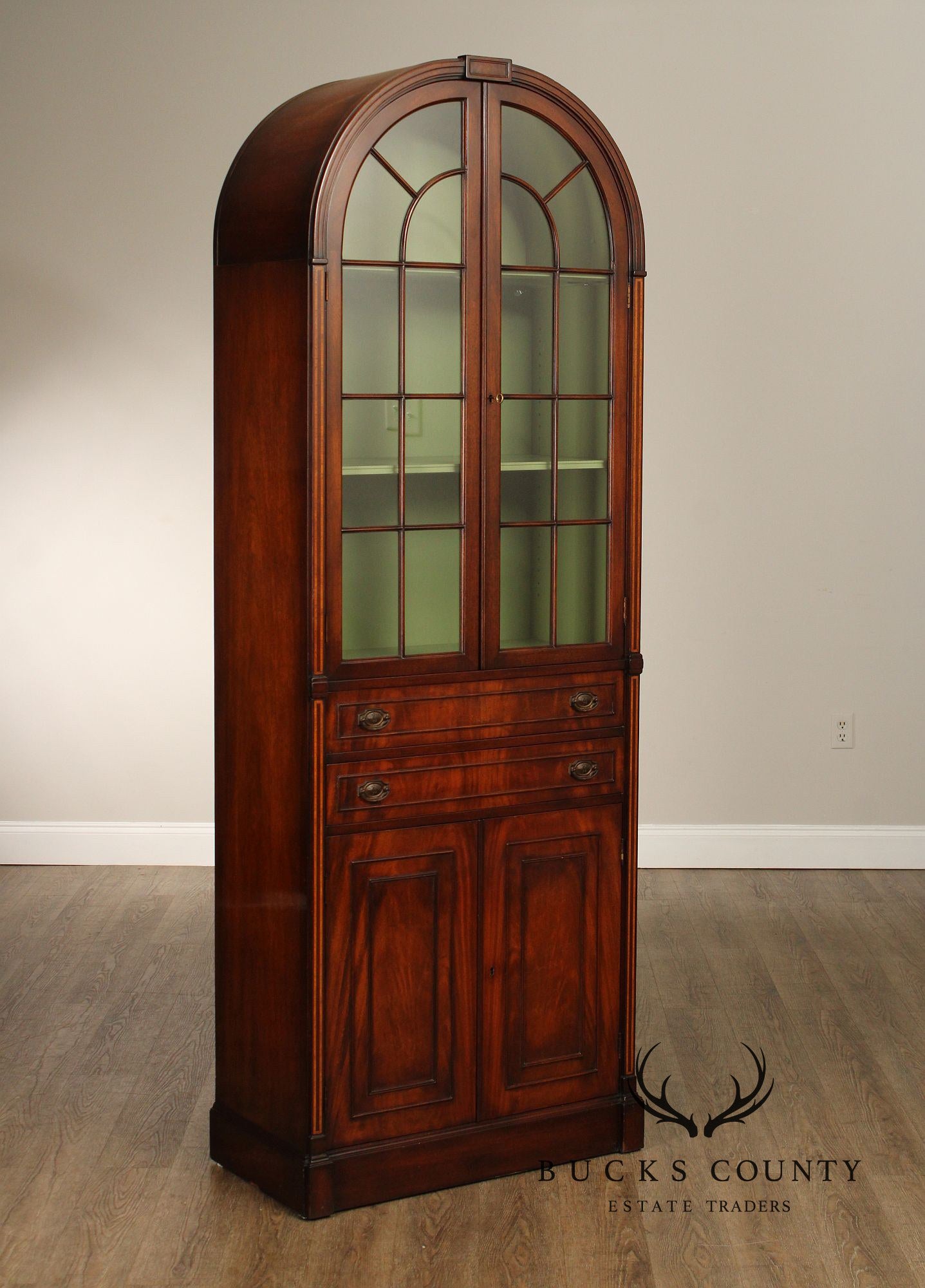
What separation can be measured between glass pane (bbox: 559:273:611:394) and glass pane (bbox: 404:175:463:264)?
236 millimetres

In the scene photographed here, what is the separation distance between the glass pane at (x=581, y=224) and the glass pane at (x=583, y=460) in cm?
27

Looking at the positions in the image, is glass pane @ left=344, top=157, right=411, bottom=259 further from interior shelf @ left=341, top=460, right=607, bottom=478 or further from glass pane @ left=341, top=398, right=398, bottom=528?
interior shelf @ left=341, top=460, right=607, bottom=478

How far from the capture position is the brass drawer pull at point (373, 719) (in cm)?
243

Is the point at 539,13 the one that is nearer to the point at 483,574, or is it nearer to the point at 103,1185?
the point at 483,574

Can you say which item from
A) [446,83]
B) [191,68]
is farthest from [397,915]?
[191,68]

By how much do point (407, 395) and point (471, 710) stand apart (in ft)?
1.98

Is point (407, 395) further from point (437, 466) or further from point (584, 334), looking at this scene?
point (584, 334)

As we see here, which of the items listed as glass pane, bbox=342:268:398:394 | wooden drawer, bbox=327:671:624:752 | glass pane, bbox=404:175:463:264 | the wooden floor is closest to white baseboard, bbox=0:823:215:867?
the wooden floor

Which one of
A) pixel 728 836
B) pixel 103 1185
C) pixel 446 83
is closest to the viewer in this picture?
pixel 446 83

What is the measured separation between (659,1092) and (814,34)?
3434mm

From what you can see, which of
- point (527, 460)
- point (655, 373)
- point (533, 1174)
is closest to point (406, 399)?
point (527, 460)

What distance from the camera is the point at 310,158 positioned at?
7.57 feet

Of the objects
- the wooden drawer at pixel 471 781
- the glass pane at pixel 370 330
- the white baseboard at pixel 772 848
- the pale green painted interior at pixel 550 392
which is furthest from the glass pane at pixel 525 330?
the white baseboard at pixel 772 848

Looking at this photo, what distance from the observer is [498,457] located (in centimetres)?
250
